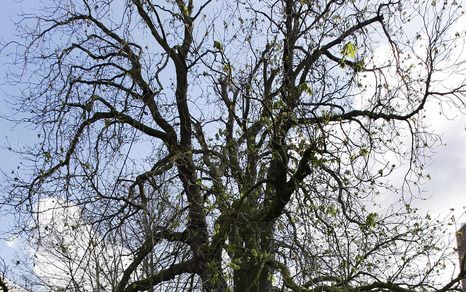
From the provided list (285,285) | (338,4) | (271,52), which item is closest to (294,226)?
(285,285)

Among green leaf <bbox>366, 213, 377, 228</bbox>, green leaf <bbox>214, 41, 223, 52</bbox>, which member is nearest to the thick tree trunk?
green leaf <bbox>366, 213, 377, 228</bbox>

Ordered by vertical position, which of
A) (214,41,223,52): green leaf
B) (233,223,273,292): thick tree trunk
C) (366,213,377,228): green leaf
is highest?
(214,41,223,52): green leaf

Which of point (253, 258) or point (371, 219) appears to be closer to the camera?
point (371, 219)

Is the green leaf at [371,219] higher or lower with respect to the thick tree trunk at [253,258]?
lower

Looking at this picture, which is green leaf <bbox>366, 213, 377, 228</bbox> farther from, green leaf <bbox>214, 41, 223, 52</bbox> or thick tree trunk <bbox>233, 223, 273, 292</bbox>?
green leaf <bbox>214, 41, 223, 52</bbox>

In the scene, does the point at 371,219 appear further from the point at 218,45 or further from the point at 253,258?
the point at 218,45

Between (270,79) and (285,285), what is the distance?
101 inches

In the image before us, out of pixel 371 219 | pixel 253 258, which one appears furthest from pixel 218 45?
pixel 253 258

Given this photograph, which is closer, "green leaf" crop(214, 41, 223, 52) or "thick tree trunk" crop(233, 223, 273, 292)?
"green leaf" crop(214, 41, 223, 52)

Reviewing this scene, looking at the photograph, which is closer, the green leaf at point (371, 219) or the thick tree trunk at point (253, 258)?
the green leaf at point (371, 219)

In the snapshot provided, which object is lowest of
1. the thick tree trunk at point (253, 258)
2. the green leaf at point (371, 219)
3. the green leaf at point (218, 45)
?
the green leaf at point (371, 219)

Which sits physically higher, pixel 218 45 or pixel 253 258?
pixel 218 45

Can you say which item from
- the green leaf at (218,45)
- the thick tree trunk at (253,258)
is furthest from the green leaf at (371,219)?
the green leaf at (218,45)

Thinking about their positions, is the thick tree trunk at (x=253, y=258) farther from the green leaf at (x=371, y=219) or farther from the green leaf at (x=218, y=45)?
the green leaf at (x=218, y=45)
